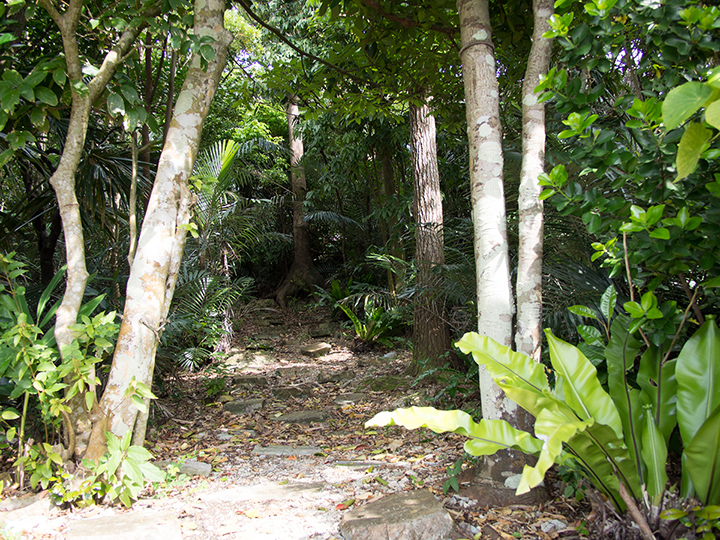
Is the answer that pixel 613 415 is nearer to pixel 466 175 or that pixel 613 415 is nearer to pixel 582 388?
pixel 582 388

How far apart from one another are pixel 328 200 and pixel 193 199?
323 inches

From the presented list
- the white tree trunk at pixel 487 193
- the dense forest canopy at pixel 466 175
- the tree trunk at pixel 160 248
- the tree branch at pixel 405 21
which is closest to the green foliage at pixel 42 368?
the dense forest canopy at pixel 466 175

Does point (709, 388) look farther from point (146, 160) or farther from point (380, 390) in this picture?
point (146, 160)

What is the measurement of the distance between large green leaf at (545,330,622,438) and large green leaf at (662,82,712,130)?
1.10 metres

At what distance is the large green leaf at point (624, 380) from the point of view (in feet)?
5.65

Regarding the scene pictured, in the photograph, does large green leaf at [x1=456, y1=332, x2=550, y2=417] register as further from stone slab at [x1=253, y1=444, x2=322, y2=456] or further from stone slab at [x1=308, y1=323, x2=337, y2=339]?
stone slab at [x1=308, y1=323, x2=337, y2=339]

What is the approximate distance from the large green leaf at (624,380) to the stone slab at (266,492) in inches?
59.2

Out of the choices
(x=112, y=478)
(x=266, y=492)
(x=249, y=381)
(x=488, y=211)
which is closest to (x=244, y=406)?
(x=249, y=381)

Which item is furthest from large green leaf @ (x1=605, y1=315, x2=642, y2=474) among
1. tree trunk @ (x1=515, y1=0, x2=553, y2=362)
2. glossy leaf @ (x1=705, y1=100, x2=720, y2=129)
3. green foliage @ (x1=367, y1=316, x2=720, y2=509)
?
glossy leaf @ (x1=705, y1=100, x2=720, y2=129)

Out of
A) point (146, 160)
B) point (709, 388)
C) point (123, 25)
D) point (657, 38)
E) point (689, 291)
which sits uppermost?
point (123, 25)

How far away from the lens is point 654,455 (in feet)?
5.36

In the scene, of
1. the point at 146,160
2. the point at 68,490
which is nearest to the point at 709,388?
the point at 68,490

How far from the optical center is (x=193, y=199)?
2568 mm

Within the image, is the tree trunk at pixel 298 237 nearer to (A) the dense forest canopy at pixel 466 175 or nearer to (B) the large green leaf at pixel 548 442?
(A) the dense forest canopy at pixel 466 175
